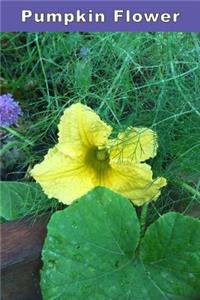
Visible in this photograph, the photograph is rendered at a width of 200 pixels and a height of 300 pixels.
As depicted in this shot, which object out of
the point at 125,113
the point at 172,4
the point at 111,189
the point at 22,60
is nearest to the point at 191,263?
the point at 111,189

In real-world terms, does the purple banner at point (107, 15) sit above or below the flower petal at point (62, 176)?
above

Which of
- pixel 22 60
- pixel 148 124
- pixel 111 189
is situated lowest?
pixel 111 189

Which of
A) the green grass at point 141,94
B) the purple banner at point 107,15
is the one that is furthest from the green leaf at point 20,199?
the purple banner at point 107,15

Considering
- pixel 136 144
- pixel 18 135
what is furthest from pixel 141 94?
pixel 18 135

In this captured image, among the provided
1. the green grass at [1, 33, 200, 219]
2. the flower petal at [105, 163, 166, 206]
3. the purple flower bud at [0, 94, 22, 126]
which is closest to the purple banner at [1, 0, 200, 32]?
the green grass at [1, 33, 200, 219]

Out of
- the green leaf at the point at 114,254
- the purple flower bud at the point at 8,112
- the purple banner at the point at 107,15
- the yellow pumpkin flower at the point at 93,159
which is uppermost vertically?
the purple banner at the point at 107,15

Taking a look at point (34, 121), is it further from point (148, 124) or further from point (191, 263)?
point (191, 263)

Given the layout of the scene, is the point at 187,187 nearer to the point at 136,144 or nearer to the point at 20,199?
the point at 136,144

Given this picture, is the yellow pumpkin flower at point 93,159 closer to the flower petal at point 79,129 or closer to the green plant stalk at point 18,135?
the flower petal at point 79,129

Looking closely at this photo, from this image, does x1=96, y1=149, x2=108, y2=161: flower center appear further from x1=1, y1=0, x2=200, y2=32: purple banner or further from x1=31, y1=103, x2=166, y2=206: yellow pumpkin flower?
x1=1, y1=0, x2=200, y2=32: purple banner
